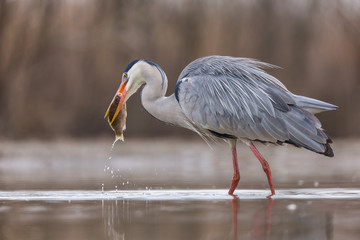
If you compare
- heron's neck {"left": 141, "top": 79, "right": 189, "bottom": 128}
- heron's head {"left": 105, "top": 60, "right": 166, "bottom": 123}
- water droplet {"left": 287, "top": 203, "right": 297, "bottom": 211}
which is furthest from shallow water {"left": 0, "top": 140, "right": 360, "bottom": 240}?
heron's head {"left": 105, "top": 60, "right": 166, "bottom": 123}

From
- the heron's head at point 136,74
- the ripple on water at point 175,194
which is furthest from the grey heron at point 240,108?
the ripple on water at point 175,194

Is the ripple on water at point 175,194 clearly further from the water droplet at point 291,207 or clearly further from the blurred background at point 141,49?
the blurred background at point 141,49

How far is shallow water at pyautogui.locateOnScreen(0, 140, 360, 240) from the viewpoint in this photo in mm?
5301

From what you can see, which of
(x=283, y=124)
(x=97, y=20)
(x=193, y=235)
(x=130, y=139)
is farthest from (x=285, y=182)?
(x=97, y=20)

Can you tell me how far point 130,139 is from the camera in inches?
605

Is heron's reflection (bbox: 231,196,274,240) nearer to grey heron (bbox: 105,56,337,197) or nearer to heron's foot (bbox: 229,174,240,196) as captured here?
heron's foot (bbox: 229,174,240,196)

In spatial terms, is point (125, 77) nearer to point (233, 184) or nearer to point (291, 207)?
point (233, 184)

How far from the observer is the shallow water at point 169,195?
530 cm

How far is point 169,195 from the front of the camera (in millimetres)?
7559

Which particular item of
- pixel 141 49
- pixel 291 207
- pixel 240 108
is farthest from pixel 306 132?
pixel 141 49

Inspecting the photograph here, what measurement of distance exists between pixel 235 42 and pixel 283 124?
8.00m

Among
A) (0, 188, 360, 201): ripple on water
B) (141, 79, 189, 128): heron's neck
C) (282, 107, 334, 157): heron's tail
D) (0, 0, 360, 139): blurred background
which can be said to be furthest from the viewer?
(0, 0, 360, 139): blurred background

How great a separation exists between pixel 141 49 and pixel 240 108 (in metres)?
7.92

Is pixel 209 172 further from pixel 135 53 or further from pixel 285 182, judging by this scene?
pixel 135 53
